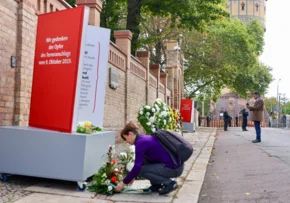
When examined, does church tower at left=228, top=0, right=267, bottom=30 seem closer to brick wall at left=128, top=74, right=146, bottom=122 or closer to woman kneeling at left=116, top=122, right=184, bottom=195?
brick wall at left=128, top=74, right=146, bottom=122

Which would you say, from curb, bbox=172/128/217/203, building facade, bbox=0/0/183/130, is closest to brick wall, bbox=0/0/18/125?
building facade, bbox=0/0/183/130

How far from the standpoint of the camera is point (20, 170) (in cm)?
531

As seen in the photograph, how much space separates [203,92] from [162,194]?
38.6 m

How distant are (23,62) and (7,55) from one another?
0.39 meters

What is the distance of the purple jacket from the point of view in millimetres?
4816

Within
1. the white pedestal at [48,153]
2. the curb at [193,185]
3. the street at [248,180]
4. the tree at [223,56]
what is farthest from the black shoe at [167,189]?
the tree at [223,56]

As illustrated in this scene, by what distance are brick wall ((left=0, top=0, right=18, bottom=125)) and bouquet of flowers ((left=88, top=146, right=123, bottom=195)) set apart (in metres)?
1.99

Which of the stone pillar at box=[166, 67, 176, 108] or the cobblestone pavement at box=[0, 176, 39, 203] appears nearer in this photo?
the cobblestone pavement at box=[0, 176, 39, 203]

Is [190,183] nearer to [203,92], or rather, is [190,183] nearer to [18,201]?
[18,201]

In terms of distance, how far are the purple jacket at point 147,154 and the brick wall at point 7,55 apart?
253 centimetres

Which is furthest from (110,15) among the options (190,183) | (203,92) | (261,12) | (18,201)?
(261,12)

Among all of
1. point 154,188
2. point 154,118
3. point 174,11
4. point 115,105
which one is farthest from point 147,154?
point 174,11

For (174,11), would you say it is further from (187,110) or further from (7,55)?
(7,55)

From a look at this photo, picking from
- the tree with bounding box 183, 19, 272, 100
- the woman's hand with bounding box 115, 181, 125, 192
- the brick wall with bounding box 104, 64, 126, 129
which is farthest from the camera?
the tree with bounding box 183, 19, 272, 100
